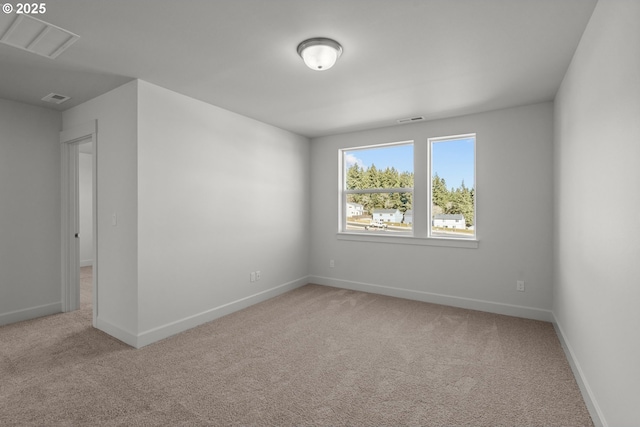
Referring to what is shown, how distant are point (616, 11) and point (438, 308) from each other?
128 inches

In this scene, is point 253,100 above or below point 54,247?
above

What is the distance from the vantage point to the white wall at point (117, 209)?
9.45 ft

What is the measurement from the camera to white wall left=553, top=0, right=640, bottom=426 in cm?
135

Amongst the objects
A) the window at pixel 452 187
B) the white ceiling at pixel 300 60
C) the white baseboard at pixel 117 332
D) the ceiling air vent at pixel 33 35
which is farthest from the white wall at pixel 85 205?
the window at pixel 452 187

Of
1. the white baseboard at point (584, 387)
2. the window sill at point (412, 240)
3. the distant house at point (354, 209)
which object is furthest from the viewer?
the distant house at point (354, 209)

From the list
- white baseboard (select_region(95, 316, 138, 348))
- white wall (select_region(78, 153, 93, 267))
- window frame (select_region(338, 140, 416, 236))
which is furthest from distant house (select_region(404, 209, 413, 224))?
white wall (select_region(78, 153, 93, 267))

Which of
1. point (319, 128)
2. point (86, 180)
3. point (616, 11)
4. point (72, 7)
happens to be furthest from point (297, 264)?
point (86, 180)

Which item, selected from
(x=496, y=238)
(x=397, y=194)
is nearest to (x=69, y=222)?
(x=397, y=194)

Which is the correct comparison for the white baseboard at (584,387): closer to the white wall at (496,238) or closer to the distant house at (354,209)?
the white wall at (496,238)

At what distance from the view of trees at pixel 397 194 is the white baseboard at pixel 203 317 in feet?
5.92

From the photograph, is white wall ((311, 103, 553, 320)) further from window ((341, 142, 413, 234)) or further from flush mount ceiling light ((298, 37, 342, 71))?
flush mount ceiling light ((298, 37, 342, 71))

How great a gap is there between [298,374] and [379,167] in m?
3.23

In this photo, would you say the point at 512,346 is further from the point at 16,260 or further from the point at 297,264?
the point at 16,260

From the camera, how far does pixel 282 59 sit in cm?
246
